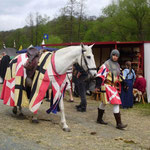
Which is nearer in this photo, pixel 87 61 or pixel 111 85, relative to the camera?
pixel 87 61

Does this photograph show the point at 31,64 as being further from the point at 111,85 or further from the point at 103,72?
the point at 111,85

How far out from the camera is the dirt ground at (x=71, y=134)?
351 cm

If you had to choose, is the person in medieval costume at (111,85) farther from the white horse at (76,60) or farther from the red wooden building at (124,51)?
the red wooden building at (124,51)

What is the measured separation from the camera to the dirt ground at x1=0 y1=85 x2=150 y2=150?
3510mm

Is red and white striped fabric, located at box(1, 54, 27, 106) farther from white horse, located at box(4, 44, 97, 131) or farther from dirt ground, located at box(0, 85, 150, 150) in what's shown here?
white horse, located at box(4, 44, 97, 131)

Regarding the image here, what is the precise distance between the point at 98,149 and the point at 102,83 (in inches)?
69.4

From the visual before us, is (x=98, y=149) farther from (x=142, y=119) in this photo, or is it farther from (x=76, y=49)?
(x=142, y=119)

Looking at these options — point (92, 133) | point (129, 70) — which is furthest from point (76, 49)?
point (129, 70)

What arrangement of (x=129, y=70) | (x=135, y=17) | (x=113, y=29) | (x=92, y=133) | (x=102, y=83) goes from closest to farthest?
1. (x=92, y=133)
2. (x=102, y=83)
3. (x=129, y=70)
4. (x=135, y=17)
5. (x=113, y=29)

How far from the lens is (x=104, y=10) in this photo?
3058cm

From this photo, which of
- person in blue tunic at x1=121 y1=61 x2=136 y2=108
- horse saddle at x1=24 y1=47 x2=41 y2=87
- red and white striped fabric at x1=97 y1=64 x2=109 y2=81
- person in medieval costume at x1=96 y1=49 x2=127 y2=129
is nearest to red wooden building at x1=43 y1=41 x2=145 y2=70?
person in blue tunic at x1=121 y1=61 x2=136 y2=108

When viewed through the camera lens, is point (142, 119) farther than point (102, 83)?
Yes

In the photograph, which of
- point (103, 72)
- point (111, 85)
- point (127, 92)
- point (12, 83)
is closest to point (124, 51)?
point (127, 92)

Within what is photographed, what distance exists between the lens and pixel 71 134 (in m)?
4.27
